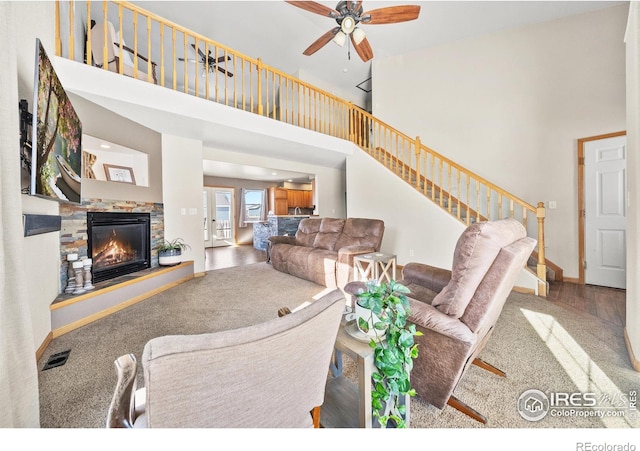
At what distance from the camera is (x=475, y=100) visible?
438cm

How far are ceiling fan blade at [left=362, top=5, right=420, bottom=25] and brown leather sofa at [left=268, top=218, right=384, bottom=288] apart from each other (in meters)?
2.48

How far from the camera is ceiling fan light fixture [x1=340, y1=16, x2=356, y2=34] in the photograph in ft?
9.13

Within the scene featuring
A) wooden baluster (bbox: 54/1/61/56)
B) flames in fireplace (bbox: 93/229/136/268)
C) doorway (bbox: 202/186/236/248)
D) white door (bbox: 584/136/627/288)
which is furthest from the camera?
doorway (bbox: 202/186/236/248)

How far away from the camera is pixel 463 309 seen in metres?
1.18

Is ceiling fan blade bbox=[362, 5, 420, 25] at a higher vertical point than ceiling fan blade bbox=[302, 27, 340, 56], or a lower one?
lower

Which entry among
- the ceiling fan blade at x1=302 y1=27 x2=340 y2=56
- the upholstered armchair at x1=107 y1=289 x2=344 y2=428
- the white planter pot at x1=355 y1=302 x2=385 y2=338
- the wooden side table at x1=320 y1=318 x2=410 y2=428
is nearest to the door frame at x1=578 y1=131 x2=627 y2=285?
the ceiling fan blade at x1=302 y1=27 x2=340 y2=56

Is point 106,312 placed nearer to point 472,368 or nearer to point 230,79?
point 472,368

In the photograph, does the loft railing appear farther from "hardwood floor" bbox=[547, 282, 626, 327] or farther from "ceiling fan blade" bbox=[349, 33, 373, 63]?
"ceiling fan blade" bbox=[349, 33, 373, 63]

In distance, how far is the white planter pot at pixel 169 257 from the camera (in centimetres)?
349

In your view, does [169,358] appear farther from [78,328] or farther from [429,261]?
[429,261]

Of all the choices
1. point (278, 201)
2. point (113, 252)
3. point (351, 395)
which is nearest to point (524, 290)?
point (351, 395)
